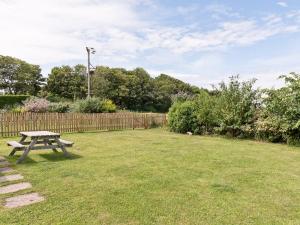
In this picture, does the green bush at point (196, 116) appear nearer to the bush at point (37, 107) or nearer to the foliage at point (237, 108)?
the foliage at point (237, 108)

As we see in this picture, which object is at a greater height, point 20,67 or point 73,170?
point 20,67

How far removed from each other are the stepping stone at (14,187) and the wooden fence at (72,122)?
9198 millimetres

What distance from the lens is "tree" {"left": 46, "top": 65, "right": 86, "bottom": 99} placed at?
44625mm

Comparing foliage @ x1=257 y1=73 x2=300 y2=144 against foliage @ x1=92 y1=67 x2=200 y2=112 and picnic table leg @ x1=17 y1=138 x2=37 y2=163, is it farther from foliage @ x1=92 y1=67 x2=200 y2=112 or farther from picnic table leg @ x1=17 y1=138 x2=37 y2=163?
foliage @ x1=92 y1=67 x2=200 y2=112

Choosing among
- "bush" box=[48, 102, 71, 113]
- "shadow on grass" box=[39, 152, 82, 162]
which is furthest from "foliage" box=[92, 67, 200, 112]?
"shadow on grass" box=[39, 152, 82, 162]

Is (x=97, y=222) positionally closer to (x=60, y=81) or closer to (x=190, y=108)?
(x=190, y=108)

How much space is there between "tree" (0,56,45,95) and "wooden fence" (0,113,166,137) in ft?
106

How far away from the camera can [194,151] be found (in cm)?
989

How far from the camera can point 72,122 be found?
53.0 ft

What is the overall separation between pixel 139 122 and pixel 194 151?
9.74 meters

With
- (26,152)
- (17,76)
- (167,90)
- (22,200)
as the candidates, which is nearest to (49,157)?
(26,152)

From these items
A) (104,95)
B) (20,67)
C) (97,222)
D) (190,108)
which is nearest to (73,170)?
(97,222)

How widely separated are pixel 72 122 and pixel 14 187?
35.7 ft

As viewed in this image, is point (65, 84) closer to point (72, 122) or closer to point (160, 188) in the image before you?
point (72, 122)
